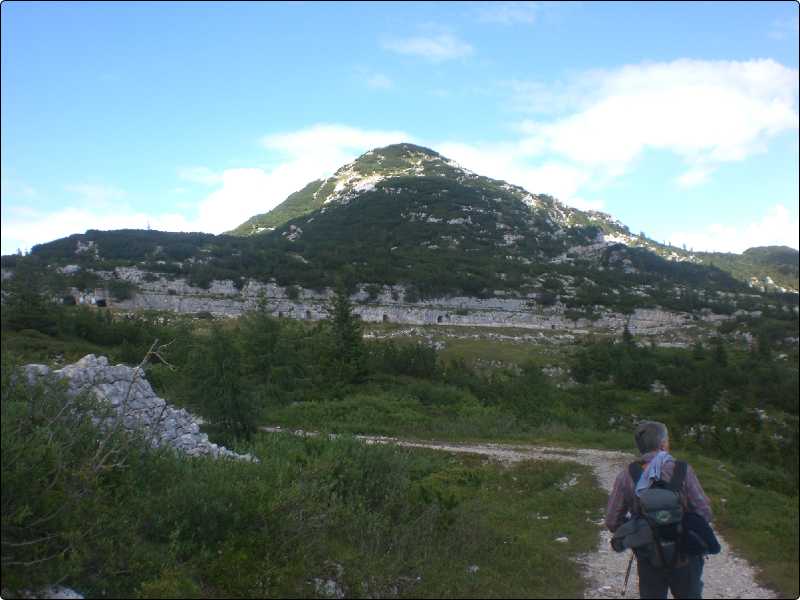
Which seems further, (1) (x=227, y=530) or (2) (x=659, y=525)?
(1) (x=227, y=530)

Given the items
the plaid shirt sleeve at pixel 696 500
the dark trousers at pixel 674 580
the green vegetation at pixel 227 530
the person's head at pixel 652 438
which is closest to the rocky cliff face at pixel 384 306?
the green vegetation at pixel 227 530

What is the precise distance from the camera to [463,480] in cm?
1130

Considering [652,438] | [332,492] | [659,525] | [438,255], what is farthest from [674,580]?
[438,255]

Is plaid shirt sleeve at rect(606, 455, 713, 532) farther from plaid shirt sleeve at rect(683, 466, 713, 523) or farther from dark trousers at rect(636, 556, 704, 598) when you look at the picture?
dark trousers at rect(636, 556, 704, 598)

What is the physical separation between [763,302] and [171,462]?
6825 millimetres

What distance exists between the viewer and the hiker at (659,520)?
3.46 metres

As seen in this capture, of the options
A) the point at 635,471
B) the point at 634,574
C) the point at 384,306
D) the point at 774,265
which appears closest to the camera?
the point at 635,471

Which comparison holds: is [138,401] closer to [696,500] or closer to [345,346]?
[696,500]

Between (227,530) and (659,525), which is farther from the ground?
(659,525)

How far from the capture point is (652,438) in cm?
383

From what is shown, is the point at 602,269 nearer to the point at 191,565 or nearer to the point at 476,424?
the point at 476,424

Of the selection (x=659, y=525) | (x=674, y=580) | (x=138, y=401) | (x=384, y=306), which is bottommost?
(x=138, y=401)

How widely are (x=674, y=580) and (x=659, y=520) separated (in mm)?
539

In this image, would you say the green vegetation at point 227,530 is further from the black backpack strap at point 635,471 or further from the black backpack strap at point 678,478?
the black backpack strap at point 678,478
